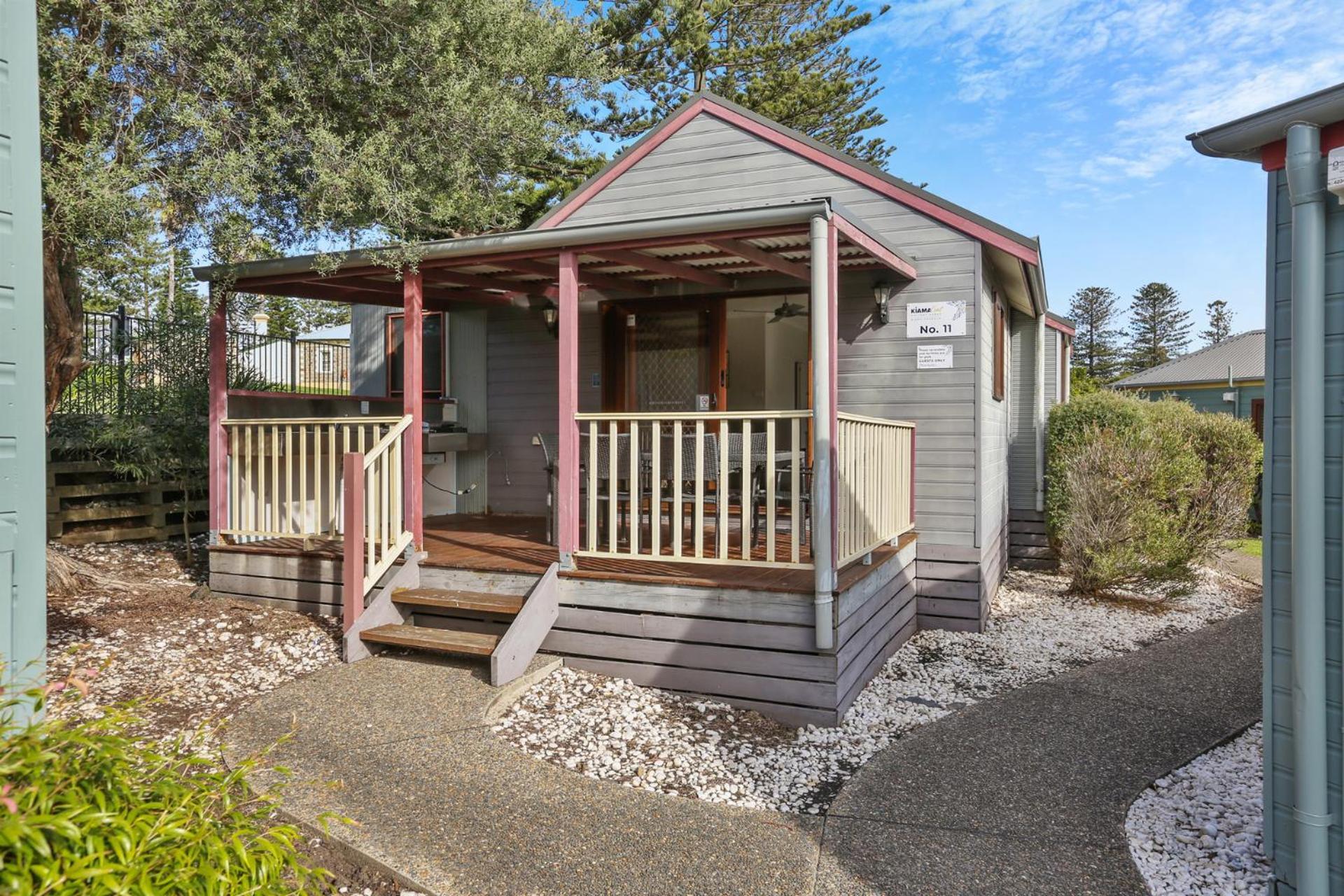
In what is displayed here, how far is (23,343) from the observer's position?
6.81ft

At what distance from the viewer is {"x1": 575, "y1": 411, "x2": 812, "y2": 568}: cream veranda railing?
4305 mm

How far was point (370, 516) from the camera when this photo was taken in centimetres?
488

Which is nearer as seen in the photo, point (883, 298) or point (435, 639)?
point (435, 639)

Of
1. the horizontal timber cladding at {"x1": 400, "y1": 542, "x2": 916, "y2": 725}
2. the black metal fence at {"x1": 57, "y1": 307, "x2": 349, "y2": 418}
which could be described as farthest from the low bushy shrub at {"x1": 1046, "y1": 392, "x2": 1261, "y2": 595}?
the black metal fence at {"x1": 57, "y1": 307, "x2": 349, "y2": 418}

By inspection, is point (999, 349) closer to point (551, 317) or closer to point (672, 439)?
point (672, 439)

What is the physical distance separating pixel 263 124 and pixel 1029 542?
8282mm

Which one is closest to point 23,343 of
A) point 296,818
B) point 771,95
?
point 296,818

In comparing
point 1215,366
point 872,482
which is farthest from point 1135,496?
point 1215,366

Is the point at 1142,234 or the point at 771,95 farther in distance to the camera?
the point at 1142,234

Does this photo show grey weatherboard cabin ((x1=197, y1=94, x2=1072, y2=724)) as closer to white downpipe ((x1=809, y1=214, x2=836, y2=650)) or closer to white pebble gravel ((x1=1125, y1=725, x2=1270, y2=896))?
white downpipe ((x1=809, y1=214, x2=836, y2=650))

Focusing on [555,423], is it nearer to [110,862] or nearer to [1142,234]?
[110,862]

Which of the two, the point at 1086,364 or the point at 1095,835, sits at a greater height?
the point at 1086,364

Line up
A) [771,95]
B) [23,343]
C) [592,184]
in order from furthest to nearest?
[771,95], [592,184], [23,343]

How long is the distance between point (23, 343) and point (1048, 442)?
8805 millimetres
